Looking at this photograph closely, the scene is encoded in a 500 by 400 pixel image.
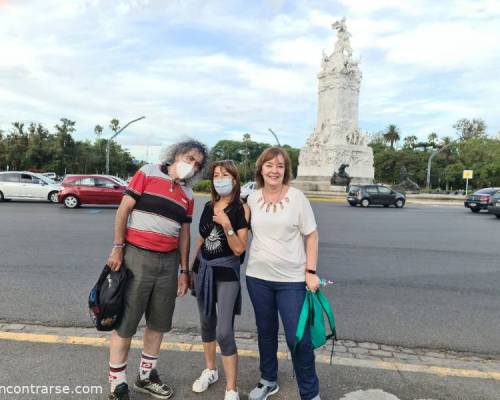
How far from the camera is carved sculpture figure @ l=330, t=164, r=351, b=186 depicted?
3731 cm

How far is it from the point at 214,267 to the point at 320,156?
3883cm

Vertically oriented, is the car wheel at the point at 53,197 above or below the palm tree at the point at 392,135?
below

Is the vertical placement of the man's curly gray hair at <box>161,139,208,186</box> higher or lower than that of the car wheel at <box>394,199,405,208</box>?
higher

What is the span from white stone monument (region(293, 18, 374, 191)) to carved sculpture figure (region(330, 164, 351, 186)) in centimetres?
80

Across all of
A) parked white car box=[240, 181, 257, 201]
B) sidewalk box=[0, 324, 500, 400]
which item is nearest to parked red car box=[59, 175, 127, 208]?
parked white car box=[240, 181, 257, 201]

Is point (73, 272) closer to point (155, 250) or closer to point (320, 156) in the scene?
point (155, 250)

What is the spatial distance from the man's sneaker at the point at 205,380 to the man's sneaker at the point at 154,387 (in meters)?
0.19

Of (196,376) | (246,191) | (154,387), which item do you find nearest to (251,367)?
(196,376)

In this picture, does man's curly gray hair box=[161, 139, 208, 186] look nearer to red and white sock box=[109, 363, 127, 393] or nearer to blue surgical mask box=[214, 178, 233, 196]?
blue surgical mask box=[214, 178, 233, 196]

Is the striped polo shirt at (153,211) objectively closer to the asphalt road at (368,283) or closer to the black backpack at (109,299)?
the black backpack at (109,299)

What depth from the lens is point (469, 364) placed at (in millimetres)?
3635

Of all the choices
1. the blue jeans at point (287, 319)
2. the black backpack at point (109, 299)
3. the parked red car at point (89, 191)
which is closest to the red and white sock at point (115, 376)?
the black backpack at point (109, 299)

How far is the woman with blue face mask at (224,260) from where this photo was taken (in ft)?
9.32

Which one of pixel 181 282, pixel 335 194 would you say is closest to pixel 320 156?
pixel 335 194
